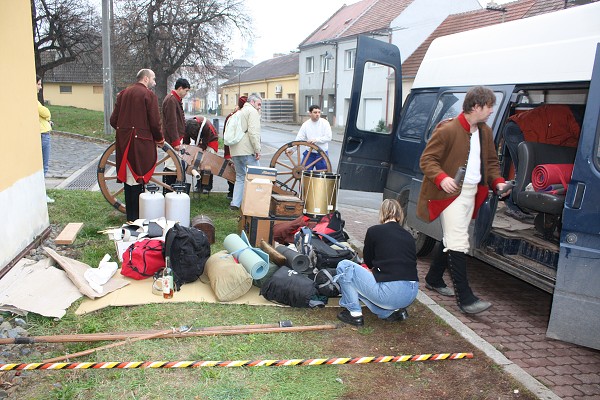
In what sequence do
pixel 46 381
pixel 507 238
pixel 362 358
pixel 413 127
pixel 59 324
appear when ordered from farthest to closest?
pixel 413 127
pixel 507 238
pixel 59 324
pixel 362 358
pixel 46 381

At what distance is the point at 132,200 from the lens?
22.5 feet

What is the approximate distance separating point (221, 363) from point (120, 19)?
2682 centimetres

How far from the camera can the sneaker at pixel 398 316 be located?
446cm

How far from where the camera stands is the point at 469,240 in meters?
5.02

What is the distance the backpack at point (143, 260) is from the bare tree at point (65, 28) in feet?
90.3

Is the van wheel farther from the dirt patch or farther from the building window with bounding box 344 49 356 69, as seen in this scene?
the building window with bounding box 344 49 356 69

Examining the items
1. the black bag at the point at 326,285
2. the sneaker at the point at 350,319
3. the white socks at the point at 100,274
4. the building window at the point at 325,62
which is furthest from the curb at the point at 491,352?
the building window at the point at 325,62

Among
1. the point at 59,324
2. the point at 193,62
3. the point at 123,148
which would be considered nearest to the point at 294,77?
the point at 193,62

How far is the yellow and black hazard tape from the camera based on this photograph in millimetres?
3254

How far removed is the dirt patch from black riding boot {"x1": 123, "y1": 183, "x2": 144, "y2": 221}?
3.52 metres

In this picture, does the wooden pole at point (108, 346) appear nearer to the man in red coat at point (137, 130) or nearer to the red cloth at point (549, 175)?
the man in red coat at point (137, 130)

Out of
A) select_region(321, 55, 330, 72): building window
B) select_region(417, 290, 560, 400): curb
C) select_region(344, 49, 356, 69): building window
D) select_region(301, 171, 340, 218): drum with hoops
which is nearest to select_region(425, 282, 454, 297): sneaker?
select_region(417, 290, 560, 400): curb

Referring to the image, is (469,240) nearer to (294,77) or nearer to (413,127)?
(413,127)

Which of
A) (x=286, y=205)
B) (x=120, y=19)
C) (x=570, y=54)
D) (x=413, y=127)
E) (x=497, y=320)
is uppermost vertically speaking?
(x=120, y=19)
